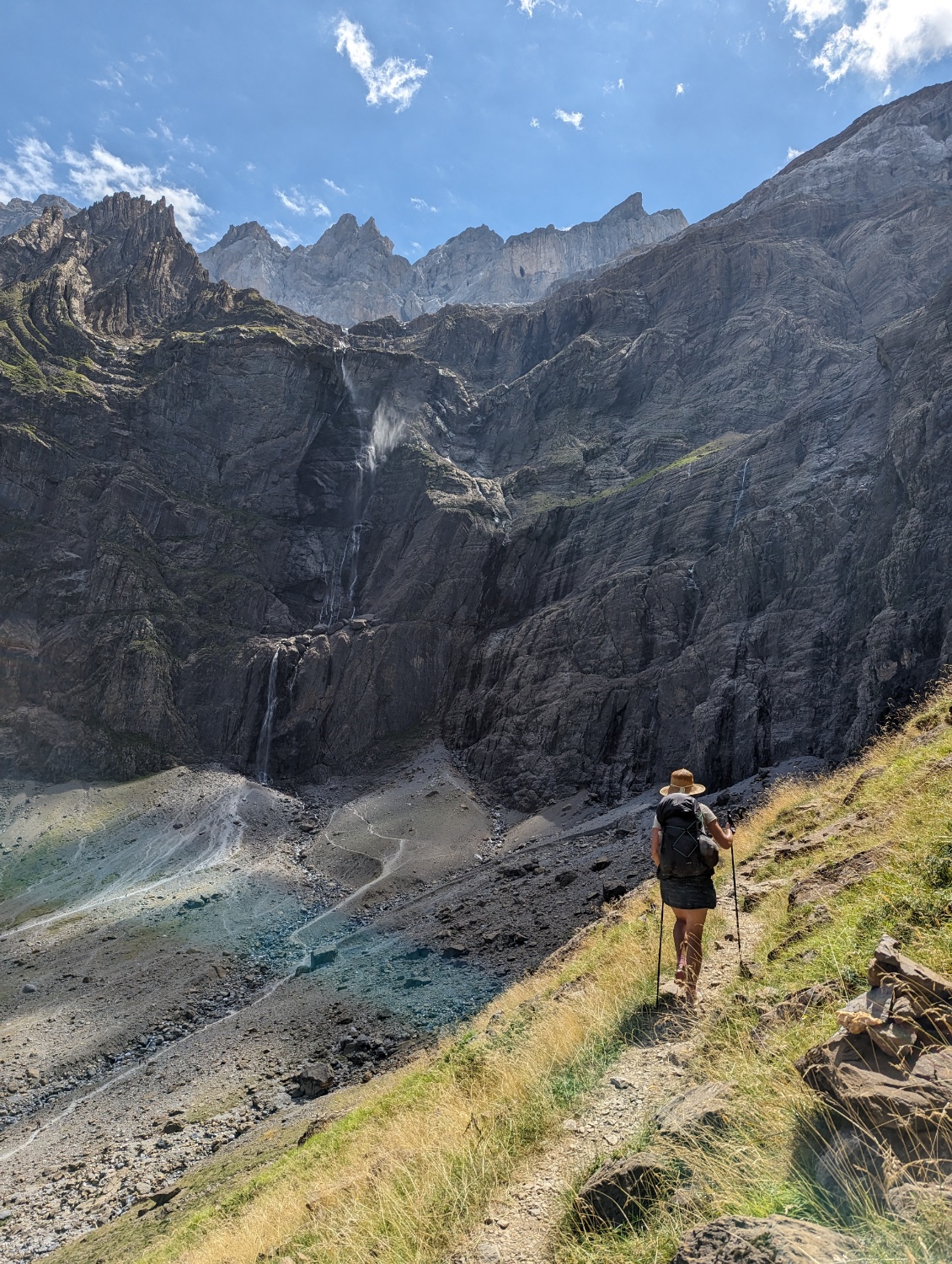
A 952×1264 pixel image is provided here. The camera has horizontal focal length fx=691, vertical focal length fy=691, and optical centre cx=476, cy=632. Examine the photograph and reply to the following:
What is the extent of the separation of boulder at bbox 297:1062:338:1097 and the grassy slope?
9.03m

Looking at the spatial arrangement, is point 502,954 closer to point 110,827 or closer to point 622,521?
point 110,827

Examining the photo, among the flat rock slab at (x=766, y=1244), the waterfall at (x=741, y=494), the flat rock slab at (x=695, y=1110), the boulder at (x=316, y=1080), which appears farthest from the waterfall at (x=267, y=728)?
the flat rock slab at (x=766, y=1244)

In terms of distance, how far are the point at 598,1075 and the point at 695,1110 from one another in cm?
216

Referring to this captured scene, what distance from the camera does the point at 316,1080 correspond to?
23234mm

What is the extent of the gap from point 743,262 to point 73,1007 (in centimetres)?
11907

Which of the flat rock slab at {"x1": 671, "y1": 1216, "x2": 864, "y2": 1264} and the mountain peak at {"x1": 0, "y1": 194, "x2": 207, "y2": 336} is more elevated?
the mountain peak at {"x1": 0, "y1": 194, "x2": 207, "y2": 336}

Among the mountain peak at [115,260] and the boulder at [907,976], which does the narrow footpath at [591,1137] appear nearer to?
the boulder at [907,976]

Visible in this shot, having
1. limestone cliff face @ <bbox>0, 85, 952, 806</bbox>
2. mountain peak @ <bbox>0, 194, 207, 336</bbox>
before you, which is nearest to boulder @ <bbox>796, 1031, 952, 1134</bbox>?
limestone cliff face @ <bbox>0, 85, 952, 806</bbox>

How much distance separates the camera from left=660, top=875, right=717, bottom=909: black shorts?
323 inches

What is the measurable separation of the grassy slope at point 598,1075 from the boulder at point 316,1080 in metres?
9.03

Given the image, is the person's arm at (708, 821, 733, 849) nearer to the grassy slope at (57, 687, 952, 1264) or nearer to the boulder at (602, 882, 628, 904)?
the grassy slope at (57, 687, 952, 1264)

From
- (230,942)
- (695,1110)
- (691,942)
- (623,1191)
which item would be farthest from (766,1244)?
(230,942)

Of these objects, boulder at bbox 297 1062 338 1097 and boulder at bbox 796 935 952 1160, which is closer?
boulder at bbox 796 935 952 1160

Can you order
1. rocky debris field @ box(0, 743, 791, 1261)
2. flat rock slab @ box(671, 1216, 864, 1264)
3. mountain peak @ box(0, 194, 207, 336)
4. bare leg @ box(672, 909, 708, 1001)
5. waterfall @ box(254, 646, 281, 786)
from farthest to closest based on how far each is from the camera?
mountain peak @ box(0, 194, 207, 336) < waterfall @ box(254, 646, 281, 786) < rocky debris field @ box(0, 743, 791, 1261) < bare leg @ box(672, 909, 708, 1001) < flat rock slab @ box(671, 1216, 864, 1264)
